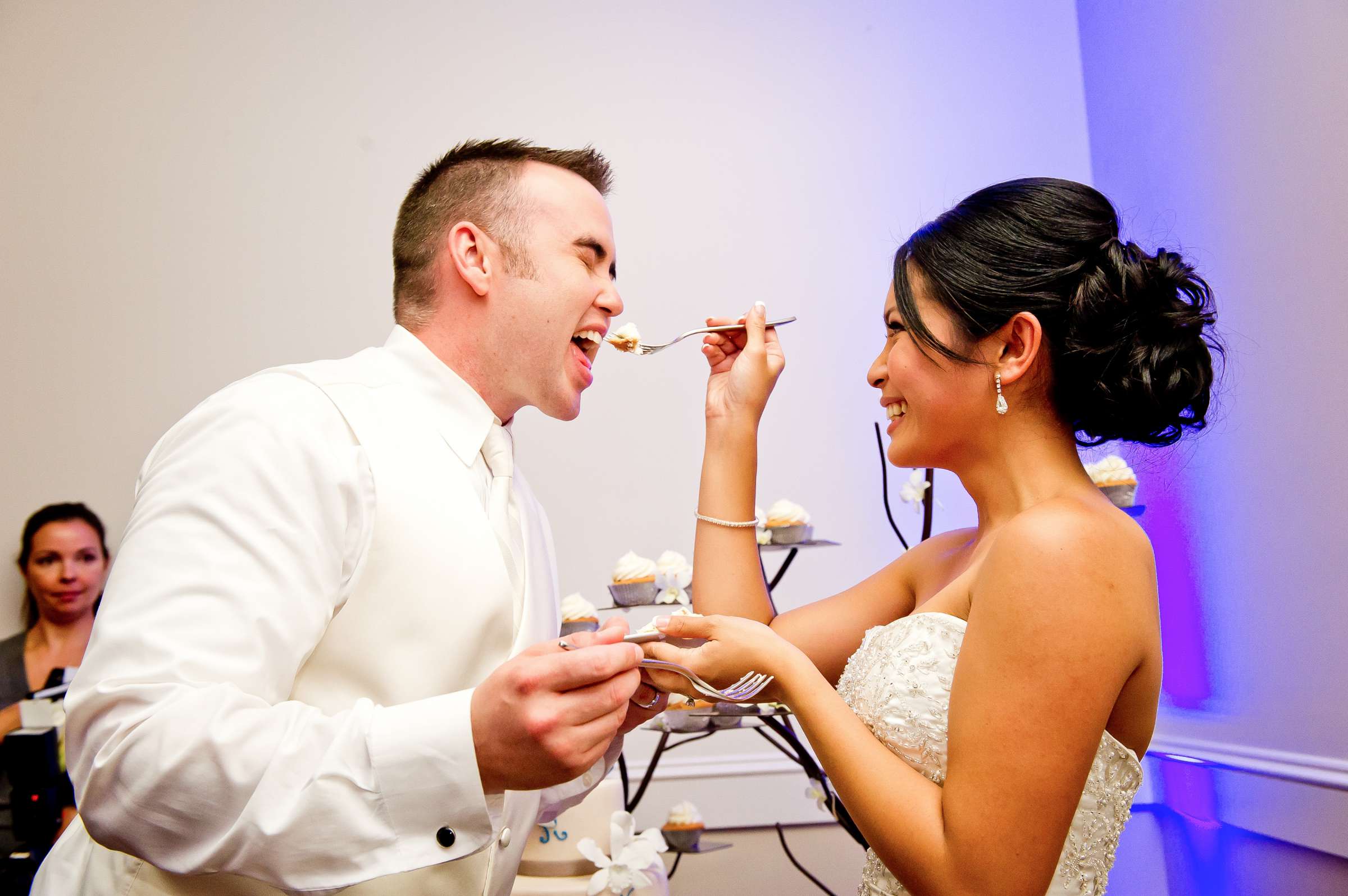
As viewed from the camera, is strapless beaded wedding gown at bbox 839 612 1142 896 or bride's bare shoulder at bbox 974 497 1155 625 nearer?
bride's bare shoulder at bbox 974 497 1155 625

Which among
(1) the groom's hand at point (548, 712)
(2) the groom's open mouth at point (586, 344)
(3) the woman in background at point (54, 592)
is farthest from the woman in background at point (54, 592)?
(1) the groom's hand at point (548, 712)

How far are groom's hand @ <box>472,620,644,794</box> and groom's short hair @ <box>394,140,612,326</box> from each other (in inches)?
41.9

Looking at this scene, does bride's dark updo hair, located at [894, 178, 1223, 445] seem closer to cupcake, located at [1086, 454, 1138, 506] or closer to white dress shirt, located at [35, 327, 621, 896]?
white dress shirt, located at [35, 327, 621, 896]

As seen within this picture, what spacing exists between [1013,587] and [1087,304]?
540mm

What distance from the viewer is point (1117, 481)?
9.28ft

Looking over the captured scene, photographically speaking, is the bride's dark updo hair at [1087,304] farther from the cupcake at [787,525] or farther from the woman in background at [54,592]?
the woman in background at [54,592]

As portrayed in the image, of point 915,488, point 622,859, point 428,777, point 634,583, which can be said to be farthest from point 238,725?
point 915,488

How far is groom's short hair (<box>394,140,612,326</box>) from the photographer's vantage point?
1947 millimetres

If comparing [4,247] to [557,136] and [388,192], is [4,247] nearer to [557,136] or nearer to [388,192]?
[388,192]

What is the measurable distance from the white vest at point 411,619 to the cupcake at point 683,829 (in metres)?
1.74

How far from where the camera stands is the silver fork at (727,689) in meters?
1.37

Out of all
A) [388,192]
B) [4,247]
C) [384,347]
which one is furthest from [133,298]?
[384,347]

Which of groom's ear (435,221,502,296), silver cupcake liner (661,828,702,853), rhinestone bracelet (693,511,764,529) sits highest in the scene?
groom's ear (435,221,502,296)

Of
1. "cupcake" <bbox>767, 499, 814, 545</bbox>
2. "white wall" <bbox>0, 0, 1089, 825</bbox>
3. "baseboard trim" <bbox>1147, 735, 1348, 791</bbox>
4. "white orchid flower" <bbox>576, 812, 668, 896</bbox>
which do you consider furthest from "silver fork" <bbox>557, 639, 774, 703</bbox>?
"white wall" <bbox>0, 0, 1089, 825</bbox>
